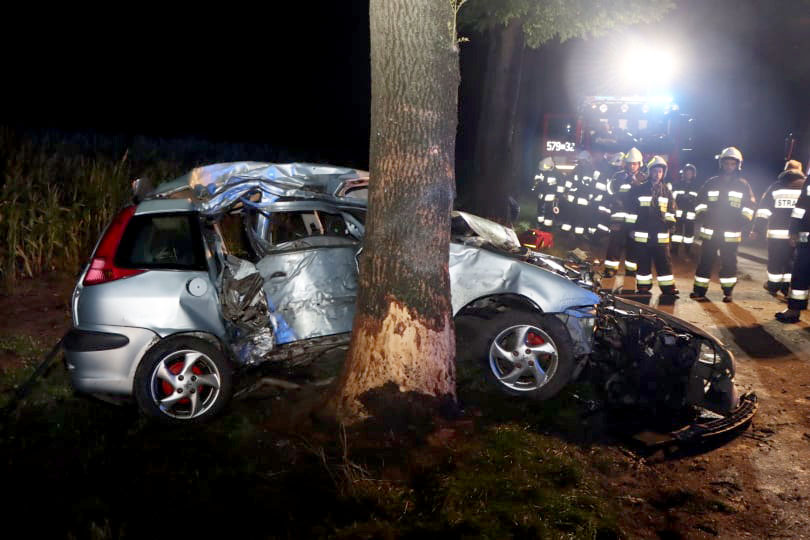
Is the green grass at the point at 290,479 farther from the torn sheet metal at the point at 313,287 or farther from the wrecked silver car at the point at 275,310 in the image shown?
the torn sheet metal at the point at 313,287

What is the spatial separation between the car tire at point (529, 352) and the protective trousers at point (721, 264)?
496 cm

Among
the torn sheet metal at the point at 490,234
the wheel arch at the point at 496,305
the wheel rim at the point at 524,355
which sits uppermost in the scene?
the torn sheet metal at the point at 490,234

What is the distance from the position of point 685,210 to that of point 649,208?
3.66 meters

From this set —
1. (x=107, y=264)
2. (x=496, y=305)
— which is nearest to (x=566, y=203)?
(x=496, y=305)

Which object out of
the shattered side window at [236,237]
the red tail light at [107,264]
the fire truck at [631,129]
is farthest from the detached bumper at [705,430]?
the fire truck at [631,129]

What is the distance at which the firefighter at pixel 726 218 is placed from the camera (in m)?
8.89

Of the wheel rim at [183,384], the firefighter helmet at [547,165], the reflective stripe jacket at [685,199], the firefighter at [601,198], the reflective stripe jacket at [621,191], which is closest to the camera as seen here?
the wheel rim at [183,384]

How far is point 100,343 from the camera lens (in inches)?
174

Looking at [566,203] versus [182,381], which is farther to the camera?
[566,203]

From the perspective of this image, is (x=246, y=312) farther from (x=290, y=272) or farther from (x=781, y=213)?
(x=781, y=213)

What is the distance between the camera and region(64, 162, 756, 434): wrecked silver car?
4492mm

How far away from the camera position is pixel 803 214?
796 cm

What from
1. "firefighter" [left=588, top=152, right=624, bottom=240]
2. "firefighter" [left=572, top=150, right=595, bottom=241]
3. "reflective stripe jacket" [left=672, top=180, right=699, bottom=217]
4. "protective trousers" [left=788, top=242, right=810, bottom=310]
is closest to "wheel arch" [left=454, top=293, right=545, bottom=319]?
"protective trousers" [left=788, top=242, right=810, bottom=310]

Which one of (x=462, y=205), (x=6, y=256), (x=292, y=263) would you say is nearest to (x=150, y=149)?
(x=6, y=256)
